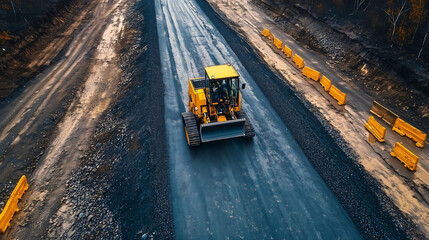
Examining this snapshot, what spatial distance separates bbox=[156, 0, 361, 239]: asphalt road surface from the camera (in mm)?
10414

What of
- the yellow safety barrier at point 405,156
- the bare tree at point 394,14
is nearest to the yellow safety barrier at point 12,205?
the yellow safety barrier at point 405,156

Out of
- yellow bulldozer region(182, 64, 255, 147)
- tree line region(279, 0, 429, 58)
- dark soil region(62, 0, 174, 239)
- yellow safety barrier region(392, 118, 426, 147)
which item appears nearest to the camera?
dark soil region(62, 0, 174, 239)

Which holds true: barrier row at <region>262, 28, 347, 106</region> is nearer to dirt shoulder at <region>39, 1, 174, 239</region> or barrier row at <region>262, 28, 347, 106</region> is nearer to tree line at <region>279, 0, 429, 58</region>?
tree line at <region>279, 0, 429, 58</region>

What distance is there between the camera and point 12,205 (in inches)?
455

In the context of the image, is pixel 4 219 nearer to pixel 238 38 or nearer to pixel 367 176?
pixel 367 176

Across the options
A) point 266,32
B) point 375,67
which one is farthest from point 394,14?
point 266,32

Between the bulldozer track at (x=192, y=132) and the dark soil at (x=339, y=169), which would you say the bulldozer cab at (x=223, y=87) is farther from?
the dark soil at (x=339, y=169)

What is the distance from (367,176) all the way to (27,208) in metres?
14.3

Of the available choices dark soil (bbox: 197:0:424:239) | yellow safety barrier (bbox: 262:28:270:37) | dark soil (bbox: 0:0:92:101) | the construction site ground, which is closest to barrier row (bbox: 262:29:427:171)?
the construction site ground

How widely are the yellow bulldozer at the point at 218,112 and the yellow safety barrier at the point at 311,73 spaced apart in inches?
340

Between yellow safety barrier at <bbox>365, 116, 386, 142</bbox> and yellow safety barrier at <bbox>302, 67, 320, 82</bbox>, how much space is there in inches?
223

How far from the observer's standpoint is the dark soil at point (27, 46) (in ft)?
66.9

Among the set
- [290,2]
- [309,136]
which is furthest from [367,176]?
[290,2]

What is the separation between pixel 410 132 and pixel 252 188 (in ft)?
29.7
